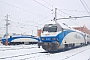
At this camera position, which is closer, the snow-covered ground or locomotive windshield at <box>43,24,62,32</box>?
the snow-covered ground

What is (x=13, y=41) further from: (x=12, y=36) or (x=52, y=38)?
(x=52, y=38)

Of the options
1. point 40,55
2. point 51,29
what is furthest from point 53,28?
point 40,55

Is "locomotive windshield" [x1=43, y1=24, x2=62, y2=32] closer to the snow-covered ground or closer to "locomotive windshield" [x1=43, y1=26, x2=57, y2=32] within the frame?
"locomotive windshield" [x1=43, y1=26, x2=57, y2=32]

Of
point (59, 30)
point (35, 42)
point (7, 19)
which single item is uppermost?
point (7, 19)

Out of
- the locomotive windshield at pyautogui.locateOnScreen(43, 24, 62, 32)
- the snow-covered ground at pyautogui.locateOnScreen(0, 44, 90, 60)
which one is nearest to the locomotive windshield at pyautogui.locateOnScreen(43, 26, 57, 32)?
the locomotive windshield at pyautogui.locateOnScreen(43, 24, 62, 32)

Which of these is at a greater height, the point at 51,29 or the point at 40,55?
the point at 51,29

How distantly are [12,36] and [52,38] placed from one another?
752 inches

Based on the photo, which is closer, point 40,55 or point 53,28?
point 40,55

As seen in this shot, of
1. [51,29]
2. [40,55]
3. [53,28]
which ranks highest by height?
[53,28]

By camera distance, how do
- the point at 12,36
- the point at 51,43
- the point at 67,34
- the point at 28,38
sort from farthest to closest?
the point at 28,38
the point at 12,36
the point at 67,34
the point at 51,43

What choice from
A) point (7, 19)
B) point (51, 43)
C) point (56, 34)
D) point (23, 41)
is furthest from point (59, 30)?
point (23, 41)

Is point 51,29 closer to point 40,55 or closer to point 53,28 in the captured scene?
point 53,28

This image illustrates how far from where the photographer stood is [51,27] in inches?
656

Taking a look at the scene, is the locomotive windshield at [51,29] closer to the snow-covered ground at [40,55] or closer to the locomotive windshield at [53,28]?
the locomotive windshield at [53,28]
